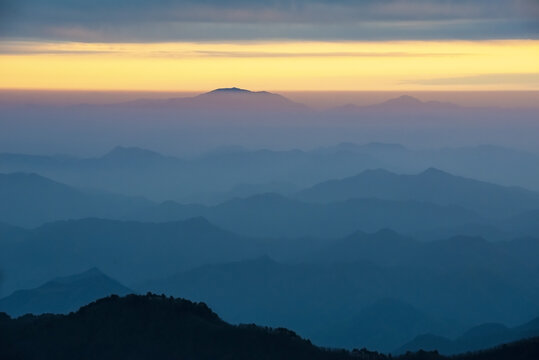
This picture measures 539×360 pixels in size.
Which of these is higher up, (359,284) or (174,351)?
(359,284)

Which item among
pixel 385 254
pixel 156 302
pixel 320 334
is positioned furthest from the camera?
pixel 385 254

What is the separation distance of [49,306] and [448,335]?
7314cm

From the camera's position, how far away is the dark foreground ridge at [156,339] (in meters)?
31.3

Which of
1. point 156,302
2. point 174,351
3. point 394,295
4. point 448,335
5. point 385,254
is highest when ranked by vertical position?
point 385,254

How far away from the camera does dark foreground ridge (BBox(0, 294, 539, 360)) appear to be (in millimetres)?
31328

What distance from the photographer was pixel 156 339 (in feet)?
107

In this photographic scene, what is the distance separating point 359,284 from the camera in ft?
551

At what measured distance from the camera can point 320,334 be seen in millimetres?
143500

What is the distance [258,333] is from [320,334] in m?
114

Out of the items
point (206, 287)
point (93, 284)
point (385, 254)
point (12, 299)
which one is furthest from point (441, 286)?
point (12, 299)

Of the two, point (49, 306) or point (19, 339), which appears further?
point (49, 306)

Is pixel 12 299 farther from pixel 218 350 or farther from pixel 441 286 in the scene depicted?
pixel 218 350

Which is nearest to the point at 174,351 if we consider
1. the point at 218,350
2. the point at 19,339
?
the point at 218,350

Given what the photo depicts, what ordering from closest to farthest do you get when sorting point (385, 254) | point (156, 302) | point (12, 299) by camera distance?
point (156, 302) < point (12, 299) < point (385, 254)
